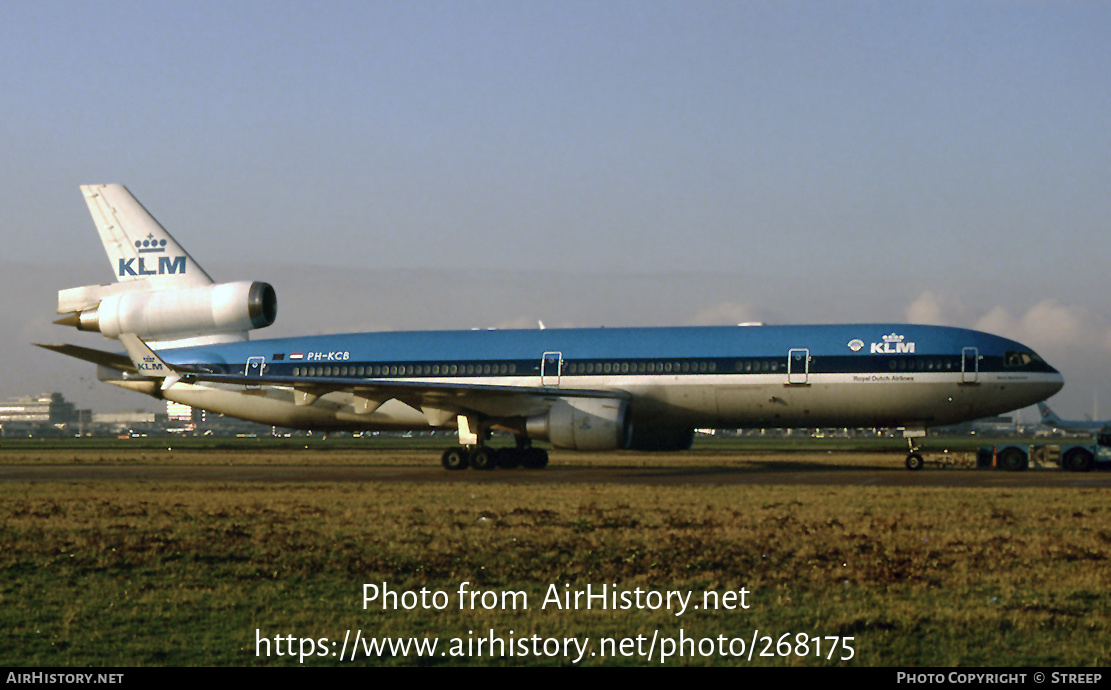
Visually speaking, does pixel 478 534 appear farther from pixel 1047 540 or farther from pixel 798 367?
pixel 798 367

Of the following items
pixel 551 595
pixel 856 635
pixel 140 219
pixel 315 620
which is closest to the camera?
pixel 856 635

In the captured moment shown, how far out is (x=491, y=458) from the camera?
33531mm

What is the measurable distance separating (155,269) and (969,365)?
2700 centimetres

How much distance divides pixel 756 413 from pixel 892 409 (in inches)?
156

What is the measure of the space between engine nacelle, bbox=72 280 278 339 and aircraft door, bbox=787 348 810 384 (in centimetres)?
1802

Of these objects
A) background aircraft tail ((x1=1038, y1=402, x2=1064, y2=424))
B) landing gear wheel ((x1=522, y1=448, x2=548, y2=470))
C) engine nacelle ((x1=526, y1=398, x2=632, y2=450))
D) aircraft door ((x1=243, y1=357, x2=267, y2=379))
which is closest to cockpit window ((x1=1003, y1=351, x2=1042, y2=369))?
engine nacelle ((x1=526, y1=398, x2=632, y2=450))

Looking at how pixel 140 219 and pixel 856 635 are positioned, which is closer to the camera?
pixel 856 635

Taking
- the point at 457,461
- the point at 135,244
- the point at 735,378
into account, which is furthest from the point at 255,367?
the point at 735,378

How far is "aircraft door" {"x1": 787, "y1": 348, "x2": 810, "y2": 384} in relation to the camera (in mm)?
31781

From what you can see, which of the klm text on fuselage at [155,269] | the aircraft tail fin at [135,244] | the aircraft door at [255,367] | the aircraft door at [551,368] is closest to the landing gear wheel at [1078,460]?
the aircraft door at [551,368]

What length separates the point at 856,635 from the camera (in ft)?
29.2

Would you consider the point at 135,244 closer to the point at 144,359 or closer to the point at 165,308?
the point at 165,308

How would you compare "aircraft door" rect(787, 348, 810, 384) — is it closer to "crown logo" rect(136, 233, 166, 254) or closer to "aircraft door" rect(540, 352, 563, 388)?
"aircraft door" rect(540, 352, 563, 388)
